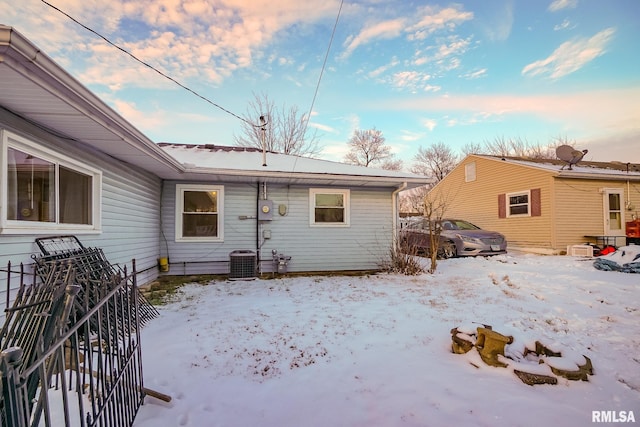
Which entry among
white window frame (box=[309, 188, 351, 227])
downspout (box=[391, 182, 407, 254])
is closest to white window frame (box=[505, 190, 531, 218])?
downspout (box=[391, 182, 407, 254])

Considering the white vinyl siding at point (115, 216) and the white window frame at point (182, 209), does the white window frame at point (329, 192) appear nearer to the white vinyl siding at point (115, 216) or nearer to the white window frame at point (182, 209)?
the white window frame at point (182, 209)

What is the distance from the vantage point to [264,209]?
24.9 feet

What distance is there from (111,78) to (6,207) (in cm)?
528

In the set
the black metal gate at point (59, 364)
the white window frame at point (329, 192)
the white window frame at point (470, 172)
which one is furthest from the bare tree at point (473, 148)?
the black metal gate at point (59, 364)

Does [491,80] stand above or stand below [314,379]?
above

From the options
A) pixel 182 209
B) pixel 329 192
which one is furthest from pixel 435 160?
pixel 182 209

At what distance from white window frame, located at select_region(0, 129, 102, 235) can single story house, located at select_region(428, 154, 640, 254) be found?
12740mm

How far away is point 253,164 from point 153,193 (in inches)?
92.0

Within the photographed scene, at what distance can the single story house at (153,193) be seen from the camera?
9.58ft

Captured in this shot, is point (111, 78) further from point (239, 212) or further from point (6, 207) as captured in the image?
point (6, 207)

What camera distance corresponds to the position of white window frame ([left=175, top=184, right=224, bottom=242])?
7.39 metres

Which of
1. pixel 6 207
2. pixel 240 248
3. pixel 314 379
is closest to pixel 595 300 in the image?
pixel 314 379

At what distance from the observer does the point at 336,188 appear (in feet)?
26.6

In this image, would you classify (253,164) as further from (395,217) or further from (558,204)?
(558,204)
